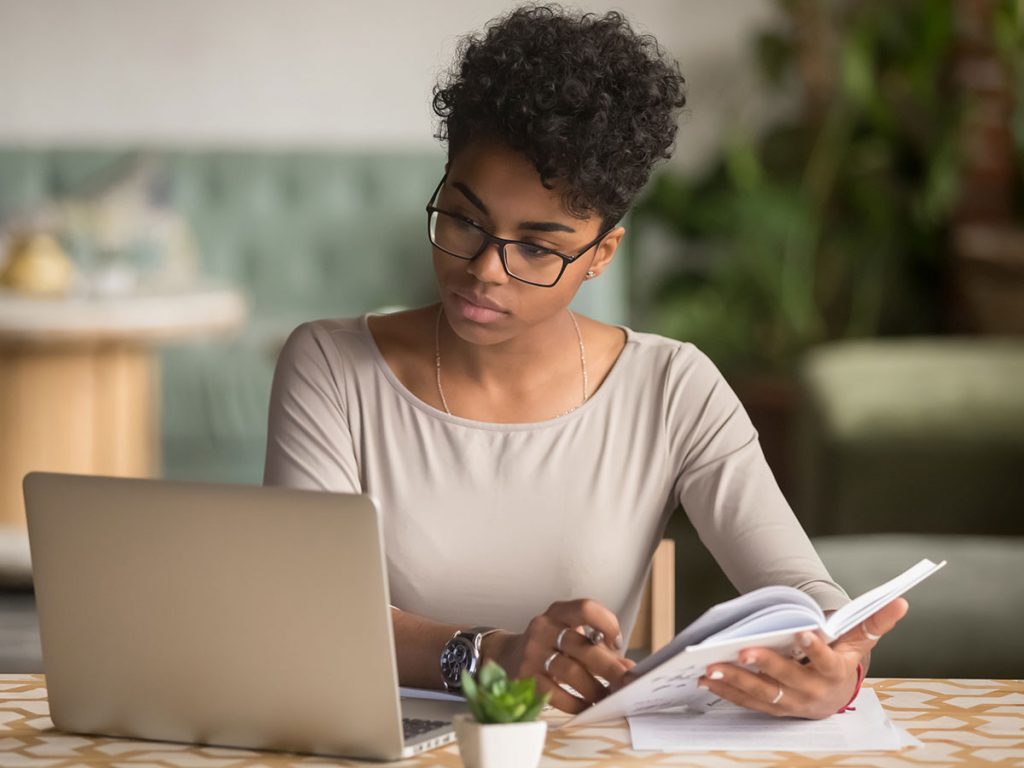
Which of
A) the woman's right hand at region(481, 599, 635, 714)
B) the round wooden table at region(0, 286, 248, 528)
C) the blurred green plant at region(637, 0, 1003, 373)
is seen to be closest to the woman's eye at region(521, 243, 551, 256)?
the woman's right hand at region(481, 599, 635, 714)

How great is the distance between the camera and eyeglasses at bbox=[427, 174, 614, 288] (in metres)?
1.54

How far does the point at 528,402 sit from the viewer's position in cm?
176

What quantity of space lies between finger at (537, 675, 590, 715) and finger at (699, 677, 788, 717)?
122mm

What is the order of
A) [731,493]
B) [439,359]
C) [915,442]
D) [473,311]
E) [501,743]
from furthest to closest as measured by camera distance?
[915,442] < [439,359] < [731,493] < [473,311] < [501,743]

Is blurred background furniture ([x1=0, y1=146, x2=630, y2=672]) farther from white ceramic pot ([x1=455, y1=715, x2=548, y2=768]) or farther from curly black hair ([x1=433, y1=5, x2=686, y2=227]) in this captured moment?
white ceramic pot ([x1=455, y1=715, x2=548, y2=768])

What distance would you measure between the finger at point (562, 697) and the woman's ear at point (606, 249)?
0.49 metres

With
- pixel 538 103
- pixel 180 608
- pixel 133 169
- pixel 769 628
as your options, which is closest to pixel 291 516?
pixel 180 608

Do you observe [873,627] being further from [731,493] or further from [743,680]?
[731,493]

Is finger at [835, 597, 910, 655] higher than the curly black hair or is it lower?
lower

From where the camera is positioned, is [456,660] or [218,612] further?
[456,660]

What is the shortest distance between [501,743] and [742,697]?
27cm

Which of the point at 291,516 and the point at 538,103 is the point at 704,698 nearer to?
the point at 291,516

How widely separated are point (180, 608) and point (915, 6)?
465 cm

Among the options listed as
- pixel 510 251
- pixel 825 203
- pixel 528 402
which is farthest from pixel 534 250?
pixel 825 203
